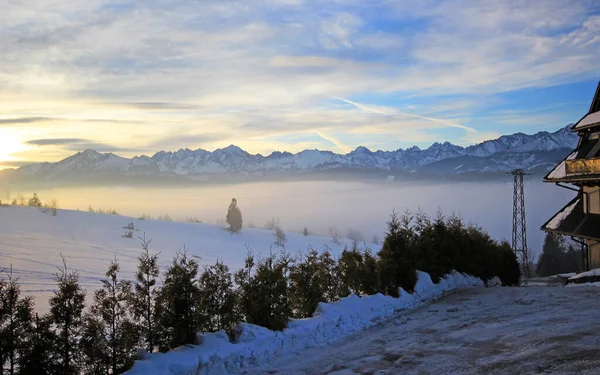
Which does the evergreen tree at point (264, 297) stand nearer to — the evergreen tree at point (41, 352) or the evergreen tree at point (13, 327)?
the evergreen tree at point (41, 352)

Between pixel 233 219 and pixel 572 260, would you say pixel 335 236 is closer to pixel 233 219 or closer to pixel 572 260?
pixel 233 219

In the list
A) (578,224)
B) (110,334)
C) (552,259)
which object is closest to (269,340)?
(110,334)

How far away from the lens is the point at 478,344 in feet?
29.3

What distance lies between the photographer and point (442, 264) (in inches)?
749

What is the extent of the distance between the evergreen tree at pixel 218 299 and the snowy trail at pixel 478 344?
1666 millimetres

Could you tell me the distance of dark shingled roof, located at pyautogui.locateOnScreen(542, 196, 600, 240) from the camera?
803 inches

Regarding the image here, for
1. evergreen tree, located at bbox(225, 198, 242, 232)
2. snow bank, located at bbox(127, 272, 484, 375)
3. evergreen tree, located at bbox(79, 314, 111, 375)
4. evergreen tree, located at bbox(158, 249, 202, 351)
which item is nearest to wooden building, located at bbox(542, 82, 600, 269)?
snow bank, located at bbox(127, 272, 484, 375)

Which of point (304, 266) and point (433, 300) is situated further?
point (433, 300)

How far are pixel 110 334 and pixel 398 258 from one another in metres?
11.1

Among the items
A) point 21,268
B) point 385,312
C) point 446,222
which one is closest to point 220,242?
point 21,268

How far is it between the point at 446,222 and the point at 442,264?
3.31 metres

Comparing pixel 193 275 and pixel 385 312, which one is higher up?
pixel 193 275

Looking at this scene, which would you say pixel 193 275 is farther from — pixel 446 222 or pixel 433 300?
pixel 446 222

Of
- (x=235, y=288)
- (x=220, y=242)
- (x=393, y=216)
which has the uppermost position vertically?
(x=393, y=216)
